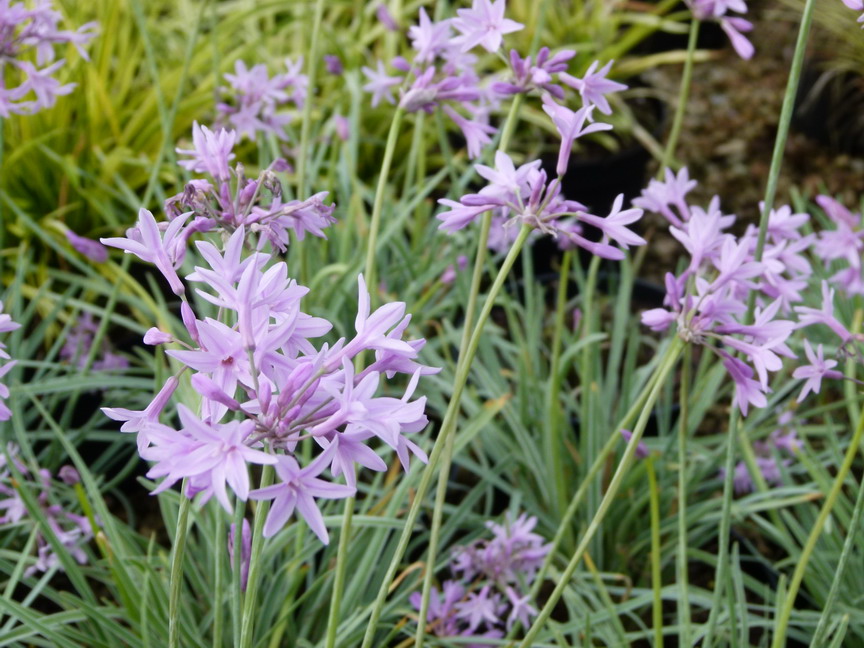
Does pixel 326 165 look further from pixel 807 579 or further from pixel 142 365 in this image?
pixel 807 579

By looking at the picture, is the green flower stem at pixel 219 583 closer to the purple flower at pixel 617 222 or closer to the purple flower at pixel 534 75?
the purple flower at pixel 617 222

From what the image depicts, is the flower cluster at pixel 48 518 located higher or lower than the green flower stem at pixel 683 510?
lower

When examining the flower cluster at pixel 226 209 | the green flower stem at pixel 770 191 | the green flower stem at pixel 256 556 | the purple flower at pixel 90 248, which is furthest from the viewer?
the purple flower at pixel 90 248

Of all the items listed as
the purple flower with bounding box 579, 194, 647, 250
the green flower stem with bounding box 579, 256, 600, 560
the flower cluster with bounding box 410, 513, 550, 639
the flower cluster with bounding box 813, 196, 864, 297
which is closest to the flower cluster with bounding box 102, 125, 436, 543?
the purple flower with bounding box 579, 194, 647, 250

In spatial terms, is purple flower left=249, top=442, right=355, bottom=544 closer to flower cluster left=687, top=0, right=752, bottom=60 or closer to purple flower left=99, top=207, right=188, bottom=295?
purple flower left=99, top=207, right=188, bottom=295

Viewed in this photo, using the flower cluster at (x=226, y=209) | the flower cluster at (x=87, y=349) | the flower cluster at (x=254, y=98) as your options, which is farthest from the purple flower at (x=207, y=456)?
the flower cluster at (x=87, y=349)

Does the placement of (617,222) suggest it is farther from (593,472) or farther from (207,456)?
(207,456)
